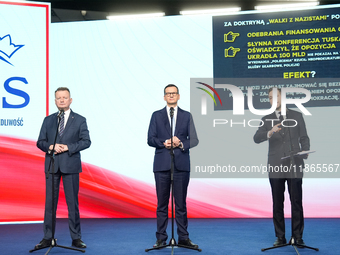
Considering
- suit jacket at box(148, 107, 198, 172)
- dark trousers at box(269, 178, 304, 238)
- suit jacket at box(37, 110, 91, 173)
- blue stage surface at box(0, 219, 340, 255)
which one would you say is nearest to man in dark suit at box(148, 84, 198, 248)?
suit jacket at box(148, 107, 198, 172)

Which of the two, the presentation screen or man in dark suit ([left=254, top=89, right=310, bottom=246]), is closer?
→ man in dark suit ([left=254, top=89, right=310, bottom=246])

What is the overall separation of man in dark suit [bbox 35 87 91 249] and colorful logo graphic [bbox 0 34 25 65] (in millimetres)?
1774

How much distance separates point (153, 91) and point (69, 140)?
2.45 metres

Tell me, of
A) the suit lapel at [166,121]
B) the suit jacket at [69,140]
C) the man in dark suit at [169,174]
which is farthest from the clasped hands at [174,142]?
the suit jacket at [69,140]

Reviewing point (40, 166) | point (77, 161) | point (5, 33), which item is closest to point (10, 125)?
point (40, 166)

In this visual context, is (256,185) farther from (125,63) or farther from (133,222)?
(125,63)

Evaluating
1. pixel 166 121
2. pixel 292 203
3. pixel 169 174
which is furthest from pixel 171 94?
pixel 292 203

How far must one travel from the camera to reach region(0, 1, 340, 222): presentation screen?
550 centimetres

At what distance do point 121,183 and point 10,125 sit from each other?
1.86 meters

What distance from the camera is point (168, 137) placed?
3.83 m

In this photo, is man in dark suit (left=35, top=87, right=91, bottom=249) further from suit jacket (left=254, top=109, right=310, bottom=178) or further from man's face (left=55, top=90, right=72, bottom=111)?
suit jacket (left=254, top=109, right=310, bottom=178)

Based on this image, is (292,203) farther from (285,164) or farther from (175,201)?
(175,201)

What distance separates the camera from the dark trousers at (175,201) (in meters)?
3.74

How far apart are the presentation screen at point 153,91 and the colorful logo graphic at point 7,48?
85 mm
